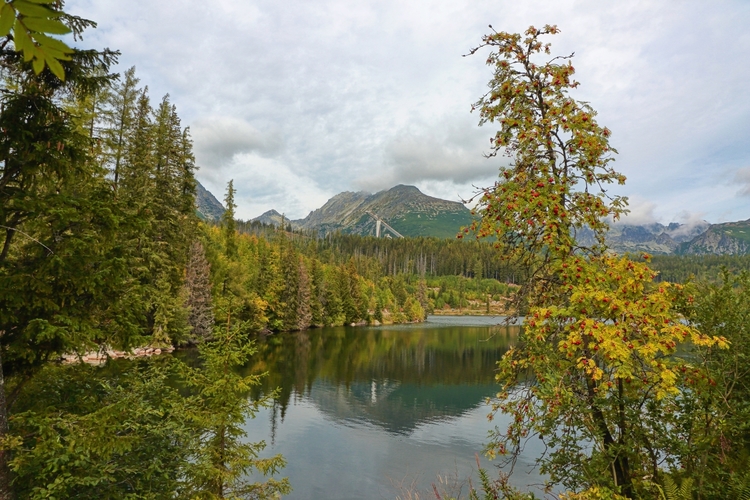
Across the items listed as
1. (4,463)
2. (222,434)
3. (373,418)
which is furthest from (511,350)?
(373,418)

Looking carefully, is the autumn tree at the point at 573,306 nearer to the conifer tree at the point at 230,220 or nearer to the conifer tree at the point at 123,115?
the conifer tree at the point at 123,115

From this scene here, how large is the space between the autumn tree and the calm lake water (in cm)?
75

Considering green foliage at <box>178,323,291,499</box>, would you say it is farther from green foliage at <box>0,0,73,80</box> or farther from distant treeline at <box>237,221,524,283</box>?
distant treeline at <box>237,221,524,283</box>

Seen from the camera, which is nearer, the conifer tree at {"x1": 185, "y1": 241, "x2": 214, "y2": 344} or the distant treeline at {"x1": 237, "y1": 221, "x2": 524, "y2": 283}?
the conifer tree at {"x1": 185, "y1": 241, "x2": 214, "y2": 344}

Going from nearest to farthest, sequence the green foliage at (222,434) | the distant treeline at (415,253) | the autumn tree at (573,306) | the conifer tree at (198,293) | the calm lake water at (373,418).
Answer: the autumn tree at (573,306), the green foliage at (222,434), the calm lake water at (373,418), the conifer tree at (198,293), the distant treeline at (415,253)

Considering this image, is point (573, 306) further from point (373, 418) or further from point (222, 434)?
point (373, 418)

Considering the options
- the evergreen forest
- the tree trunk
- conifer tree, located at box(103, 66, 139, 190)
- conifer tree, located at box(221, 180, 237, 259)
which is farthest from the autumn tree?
conifer tree, located at box(221, 180, 237, 259)

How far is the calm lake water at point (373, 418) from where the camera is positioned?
1528cm

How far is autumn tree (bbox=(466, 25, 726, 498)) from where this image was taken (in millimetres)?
4492

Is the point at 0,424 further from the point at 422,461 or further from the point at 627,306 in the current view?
the point at 422,461

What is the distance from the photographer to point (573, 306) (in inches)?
184

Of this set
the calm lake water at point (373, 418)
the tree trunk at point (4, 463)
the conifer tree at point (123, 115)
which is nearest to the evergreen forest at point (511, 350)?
the tree trunk at point (4, 463)

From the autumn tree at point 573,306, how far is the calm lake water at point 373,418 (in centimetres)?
75

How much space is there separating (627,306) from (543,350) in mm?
1363
